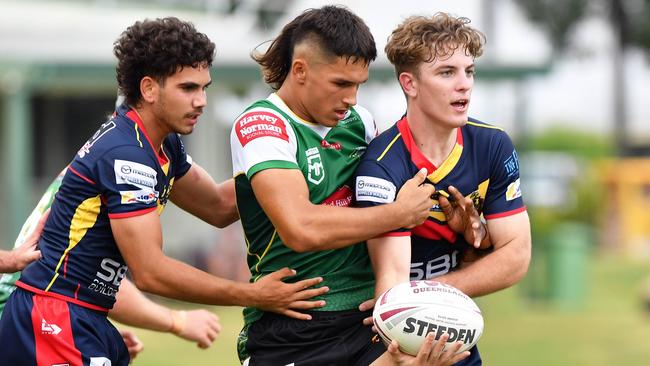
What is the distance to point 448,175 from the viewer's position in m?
5.98

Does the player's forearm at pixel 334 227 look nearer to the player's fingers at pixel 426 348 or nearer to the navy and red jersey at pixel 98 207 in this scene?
the player's fingers at pixel 426 348

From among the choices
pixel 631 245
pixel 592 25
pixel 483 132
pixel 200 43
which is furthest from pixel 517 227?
pixel 592 25

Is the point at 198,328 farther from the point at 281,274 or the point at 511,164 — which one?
the point at 511,164

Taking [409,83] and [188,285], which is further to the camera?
[409,83]

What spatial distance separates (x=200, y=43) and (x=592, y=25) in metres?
44.3

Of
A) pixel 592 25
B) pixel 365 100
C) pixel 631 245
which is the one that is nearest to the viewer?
pixel 365 100

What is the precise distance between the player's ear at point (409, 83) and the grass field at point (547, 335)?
364 inches

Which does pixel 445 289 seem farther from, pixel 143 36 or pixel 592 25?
pixel 592 25

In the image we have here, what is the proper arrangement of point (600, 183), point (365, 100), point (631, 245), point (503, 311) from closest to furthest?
point (503, 311) < point (365, 100) < point (631, 245) < point (600, 183)

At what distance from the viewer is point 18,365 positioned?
19.4 feet

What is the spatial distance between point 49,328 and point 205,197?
3.87ft

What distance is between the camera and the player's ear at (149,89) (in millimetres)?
5812

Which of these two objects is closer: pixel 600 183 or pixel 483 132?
pixel 483 132

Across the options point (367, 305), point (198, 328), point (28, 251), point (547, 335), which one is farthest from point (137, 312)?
point (547, 335)
